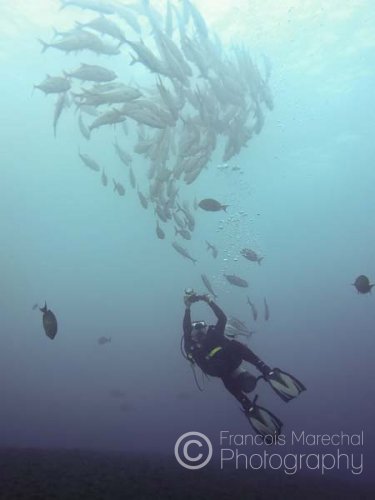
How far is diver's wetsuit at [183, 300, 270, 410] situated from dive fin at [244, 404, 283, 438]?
0.26 m

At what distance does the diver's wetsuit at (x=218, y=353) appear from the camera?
7.56 meters

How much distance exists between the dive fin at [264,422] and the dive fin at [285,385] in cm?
39

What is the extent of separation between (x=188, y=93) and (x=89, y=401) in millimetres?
28201

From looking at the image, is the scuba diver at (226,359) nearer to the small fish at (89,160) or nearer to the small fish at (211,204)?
the small fish at (211,204)

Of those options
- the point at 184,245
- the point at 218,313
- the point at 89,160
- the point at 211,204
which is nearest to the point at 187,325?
the point at 218,313

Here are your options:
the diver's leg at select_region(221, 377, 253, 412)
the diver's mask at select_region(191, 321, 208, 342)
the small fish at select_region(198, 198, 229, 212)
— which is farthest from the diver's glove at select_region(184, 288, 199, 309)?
the small fish at select_region(198, 198, 229, 212)

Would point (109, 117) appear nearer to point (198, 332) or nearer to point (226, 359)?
point (198, 332)

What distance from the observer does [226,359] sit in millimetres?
7648

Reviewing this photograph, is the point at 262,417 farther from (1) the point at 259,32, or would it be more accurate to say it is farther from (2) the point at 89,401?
(2) the point at 89,401

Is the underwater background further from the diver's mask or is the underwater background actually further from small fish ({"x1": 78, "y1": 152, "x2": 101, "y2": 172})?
the diver's mask

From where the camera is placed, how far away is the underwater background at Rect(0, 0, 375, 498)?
17.5 metres

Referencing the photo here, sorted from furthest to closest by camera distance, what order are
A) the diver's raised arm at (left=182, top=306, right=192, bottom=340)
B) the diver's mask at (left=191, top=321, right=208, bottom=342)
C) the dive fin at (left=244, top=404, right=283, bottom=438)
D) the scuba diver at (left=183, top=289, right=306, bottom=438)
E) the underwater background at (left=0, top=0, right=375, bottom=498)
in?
the underwater background at (left=0, top=0, right=375, bottom=498) → the diver's mask at (left=191, top=321, right=208, bottom=342) → the diver's raised arm at (left=182, top=306, right=192, bottom=340) → the scuba diver at (left=183, top=289, right=306, bottom=438) → the dive fin at (left=244, top=404, right=283, bottom=438)

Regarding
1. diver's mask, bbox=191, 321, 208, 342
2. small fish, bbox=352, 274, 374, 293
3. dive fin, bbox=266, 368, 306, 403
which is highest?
small fish, bbox=352, 274, 374, 293

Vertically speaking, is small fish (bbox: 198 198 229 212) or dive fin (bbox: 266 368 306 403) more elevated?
small fish (bbox: 198 198 229 212)
